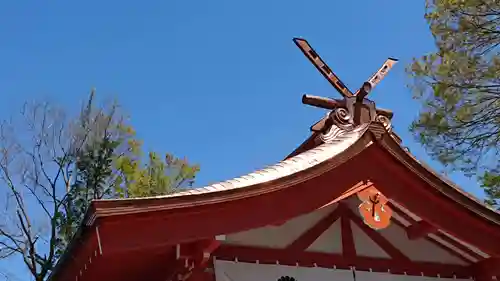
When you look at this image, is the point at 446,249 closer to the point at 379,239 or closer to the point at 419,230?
the point at 419,230

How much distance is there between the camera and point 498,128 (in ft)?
41.0

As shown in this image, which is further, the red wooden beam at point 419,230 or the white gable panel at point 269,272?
the red wooden beam at point 419,230

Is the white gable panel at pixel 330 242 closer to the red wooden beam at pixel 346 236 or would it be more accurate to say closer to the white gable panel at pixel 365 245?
the red wooden beam at pixel 346 236

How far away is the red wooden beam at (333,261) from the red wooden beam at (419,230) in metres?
0.29

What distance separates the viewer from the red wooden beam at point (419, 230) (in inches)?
232

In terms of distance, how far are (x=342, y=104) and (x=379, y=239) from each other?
1.47m

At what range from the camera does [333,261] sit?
585 centimetres

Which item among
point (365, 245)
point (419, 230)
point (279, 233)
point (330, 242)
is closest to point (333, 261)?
point (330, 242)

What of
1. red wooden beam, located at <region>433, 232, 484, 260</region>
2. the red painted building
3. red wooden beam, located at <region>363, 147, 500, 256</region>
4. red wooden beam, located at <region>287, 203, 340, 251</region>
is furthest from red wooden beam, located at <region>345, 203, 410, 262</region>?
red wooden beam, located at <region>363, 147, 500, 256</region>

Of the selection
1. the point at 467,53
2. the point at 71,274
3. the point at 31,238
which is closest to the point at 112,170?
the point at 31,238

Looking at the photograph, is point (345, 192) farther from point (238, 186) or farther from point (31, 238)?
point (31, 238)

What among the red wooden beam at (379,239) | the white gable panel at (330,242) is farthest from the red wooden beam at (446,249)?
the white gable panel at (330,242)

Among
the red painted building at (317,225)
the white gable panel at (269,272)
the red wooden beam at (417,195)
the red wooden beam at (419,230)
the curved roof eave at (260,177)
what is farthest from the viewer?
the red wooden beam at (419,230)

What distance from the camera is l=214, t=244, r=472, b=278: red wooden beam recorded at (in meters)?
5.50
